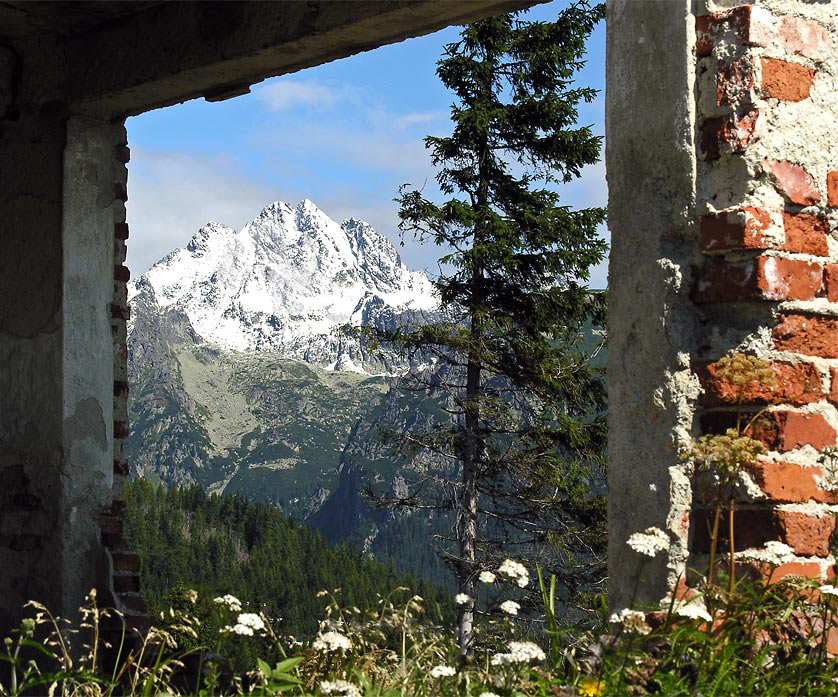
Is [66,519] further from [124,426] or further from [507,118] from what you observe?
[507,118]

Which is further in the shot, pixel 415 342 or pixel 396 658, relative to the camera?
pixel 415 342

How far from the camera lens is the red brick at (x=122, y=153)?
4.82 meters

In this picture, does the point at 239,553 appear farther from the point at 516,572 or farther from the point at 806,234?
the point at 516,572

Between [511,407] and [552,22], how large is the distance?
7.60 meters

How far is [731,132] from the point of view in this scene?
8.21 feet

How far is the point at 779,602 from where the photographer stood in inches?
89.4

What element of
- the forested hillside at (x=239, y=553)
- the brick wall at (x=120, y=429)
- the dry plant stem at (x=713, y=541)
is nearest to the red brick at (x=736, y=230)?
the dry plant stem at (x=713, y=541)

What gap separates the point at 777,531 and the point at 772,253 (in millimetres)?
674

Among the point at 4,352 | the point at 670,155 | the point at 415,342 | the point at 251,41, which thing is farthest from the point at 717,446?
the point at 415,342

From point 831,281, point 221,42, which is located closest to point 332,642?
point 831,281

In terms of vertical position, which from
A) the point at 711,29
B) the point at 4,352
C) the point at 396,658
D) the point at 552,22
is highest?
the point at 552,22

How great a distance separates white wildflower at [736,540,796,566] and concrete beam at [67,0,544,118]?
1.96m

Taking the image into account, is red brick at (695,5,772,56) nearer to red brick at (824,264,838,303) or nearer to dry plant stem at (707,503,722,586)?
red brick at (824,264,838,303)

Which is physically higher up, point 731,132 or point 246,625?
point 731,132
